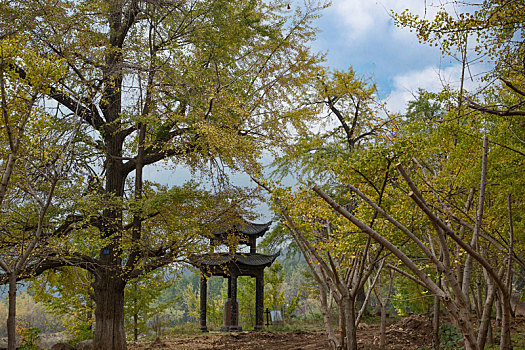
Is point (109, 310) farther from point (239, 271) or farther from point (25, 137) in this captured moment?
point (239, 271)

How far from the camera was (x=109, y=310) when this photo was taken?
33.2 feet

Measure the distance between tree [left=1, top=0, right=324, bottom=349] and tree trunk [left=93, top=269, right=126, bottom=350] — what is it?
2 cm

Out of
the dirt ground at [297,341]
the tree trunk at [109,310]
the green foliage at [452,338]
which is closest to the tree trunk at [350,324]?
the green foliage at [452,338]

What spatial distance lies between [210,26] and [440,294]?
768 cm

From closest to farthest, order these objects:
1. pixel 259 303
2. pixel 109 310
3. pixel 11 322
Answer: pixel 11 322 < pixel 109 310 < pixel 259 303

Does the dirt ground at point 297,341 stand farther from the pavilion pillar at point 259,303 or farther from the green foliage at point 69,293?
the pavilion pillar at point 259,303

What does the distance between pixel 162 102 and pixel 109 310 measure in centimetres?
530

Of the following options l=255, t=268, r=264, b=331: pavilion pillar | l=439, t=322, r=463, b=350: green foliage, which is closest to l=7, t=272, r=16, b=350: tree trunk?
l=439, t=322, r=463, b=350: green foliage

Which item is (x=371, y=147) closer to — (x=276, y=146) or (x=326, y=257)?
(x=326, y=257)

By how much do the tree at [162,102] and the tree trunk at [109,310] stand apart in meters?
0.02

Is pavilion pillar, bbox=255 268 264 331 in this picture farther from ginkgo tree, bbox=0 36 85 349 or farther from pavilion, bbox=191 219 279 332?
ginkgo tree, bbox=0 36 85 349

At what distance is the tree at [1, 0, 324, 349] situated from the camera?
28.0ft

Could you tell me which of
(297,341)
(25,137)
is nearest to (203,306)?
(297,341)

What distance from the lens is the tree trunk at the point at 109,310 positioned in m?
9.97
